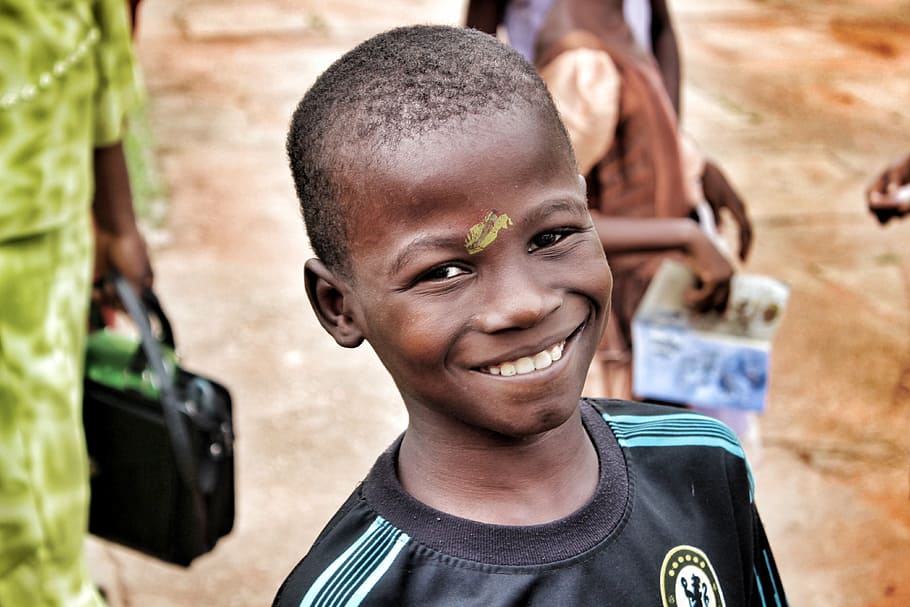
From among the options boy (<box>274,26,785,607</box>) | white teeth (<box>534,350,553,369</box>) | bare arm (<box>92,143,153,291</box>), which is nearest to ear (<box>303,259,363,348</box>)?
boy (<box>274,26,785,607</box>)

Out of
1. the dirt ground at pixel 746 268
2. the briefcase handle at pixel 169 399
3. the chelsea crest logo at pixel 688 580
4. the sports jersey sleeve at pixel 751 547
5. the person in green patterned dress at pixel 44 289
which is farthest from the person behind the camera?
the dirt ground at pixel 746 268

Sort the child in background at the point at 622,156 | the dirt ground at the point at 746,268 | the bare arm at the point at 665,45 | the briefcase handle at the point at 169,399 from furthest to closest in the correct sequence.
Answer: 1. the dirt ground at the point at 746,268
2. the bare arm at the point at 665,45
3. the child in background at the point at 622,156
4. the briefcase handle at the point at 169,399

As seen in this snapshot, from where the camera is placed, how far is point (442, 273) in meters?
1.23

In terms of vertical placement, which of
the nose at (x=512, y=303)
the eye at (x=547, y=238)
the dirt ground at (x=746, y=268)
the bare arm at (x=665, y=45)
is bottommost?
the dirt ground at (x=746, y=268)

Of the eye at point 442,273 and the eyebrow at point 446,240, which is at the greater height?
the eyebrow at point 446,240

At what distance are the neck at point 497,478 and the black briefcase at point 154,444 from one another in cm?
110

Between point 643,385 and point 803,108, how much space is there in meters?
5.06

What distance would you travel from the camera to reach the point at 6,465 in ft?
6.35

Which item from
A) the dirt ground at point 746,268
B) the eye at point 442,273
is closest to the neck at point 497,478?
the eye at point 442,273

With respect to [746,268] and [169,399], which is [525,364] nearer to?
[169,399]

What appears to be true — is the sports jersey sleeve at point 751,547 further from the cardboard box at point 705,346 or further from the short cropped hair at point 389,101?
the cardboard box at point 705,346

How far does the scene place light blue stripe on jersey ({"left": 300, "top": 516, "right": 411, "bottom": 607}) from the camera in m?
1.25

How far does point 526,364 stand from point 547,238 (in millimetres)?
146

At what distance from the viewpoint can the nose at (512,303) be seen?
1201 millimetres
